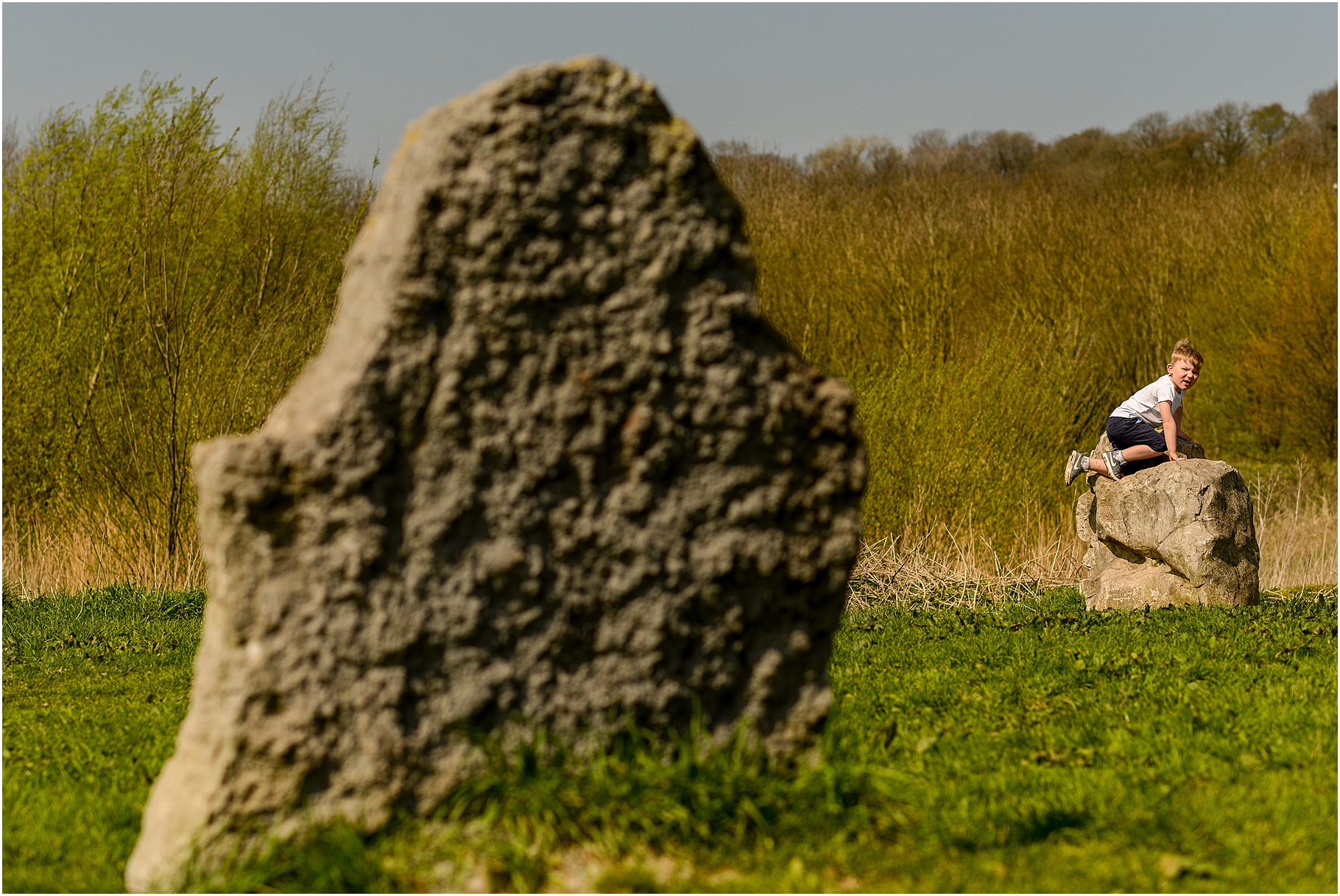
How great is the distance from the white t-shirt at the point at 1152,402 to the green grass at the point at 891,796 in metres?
2.30

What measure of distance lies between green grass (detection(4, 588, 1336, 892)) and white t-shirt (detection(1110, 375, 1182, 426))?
7.56ft

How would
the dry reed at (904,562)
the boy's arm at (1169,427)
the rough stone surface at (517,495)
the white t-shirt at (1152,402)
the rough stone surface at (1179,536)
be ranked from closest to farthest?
the rough stone surface at (517,495)
the rough stone surface at (1179,536)
the boy's arm at (1169,427)
the white t-shirt at (1152,402)
the dry reed at (904,562)

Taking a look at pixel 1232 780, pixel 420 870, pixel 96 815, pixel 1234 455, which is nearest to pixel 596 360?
pixel 420 870

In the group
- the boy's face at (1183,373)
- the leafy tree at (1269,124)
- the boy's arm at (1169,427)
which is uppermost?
the leafy tree at (1269,124)

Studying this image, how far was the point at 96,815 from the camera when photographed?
3.72 meters

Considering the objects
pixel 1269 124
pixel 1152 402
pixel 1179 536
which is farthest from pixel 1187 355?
pixel 1269 124

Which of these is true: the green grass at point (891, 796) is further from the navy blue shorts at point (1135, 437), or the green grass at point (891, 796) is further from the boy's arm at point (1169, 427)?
the navy blue shorts at point (1135, 437)

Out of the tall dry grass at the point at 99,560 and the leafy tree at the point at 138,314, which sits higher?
the leafy tree at the point at 138,314

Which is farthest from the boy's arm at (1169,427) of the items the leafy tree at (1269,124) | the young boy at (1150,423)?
the leafy tree at (1269,124)

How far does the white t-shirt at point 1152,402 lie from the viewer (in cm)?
794

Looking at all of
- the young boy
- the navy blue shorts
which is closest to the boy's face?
the young boy

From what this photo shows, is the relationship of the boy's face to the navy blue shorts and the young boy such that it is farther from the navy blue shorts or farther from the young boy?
the navy blue shorts

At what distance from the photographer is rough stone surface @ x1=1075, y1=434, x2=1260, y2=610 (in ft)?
25.2

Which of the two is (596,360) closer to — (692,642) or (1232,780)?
(692,642)
